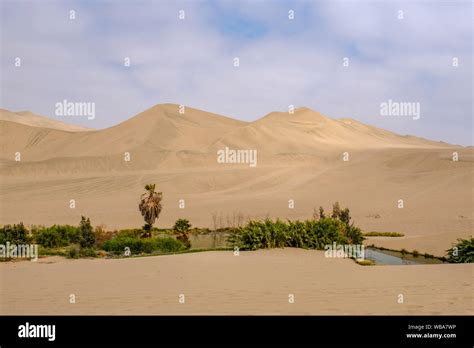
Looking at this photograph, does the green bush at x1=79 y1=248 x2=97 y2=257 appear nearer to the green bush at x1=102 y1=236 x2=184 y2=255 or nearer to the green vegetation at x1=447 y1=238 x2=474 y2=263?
the green bush at x1=102 y1=236 x2=184 y2=255

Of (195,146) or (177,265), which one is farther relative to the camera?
(195,146)

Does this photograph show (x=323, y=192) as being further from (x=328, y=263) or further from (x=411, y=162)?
(x=328, y=263)

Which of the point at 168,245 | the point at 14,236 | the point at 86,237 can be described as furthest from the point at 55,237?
the point at 168,245

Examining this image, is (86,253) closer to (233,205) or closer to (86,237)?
(86,237)

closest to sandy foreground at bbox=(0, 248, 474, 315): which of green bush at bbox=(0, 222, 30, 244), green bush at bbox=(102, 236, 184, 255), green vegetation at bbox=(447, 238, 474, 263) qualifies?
green vegetation at bbox=(447, 238, 474, 263)

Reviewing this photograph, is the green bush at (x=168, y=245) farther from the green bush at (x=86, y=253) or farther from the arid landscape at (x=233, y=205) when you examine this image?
the arid landscape at (x=233, y=205)
